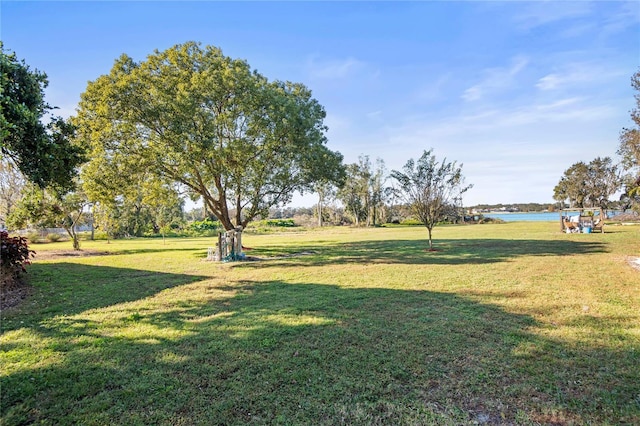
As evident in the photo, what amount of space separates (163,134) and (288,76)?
7.12m

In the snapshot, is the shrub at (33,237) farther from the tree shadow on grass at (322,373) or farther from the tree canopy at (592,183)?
the tree canopy at (592,183)

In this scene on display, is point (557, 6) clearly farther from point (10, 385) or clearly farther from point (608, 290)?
point (10, 385)

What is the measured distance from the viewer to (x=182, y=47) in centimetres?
1329

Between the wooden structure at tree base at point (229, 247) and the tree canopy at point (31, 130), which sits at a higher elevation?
the tree canopy at point (31, 130)

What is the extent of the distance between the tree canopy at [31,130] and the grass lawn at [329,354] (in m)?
2.79

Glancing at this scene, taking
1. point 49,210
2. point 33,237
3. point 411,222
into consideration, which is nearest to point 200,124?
point 49,210

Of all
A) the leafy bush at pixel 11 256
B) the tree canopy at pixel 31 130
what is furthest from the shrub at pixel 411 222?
the leafy bush at pixel 11 256

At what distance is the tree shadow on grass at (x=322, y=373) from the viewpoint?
2633mm

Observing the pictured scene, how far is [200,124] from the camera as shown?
12.4m

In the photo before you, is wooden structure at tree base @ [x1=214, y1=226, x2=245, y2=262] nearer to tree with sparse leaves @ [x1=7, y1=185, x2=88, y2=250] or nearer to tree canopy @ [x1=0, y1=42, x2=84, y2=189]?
tree canopy @ [x1=0, y1=42, x2=84, y2=189]

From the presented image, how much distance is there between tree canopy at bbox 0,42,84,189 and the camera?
564 cm

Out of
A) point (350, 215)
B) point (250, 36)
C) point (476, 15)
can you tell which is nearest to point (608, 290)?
point (476, 15)

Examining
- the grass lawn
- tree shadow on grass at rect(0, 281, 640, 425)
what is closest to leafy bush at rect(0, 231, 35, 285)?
the grass lawn

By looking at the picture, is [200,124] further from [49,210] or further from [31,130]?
[49,210]
